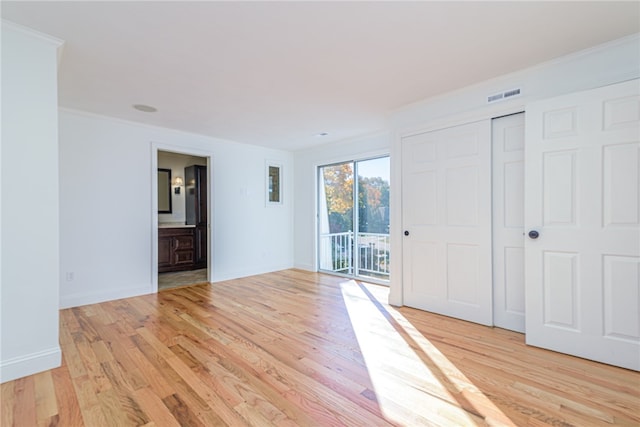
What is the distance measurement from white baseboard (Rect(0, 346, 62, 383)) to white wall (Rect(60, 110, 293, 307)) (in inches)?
70.4

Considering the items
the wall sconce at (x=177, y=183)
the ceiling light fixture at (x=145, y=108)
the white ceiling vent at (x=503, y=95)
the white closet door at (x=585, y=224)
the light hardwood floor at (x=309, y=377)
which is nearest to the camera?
the light hardwood floor at (x=309, y=377)

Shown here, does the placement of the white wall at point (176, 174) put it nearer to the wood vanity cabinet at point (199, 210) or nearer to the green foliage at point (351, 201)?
the wood vanity cabinet at point (199, 210)

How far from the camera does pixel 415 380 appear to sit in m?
2.01

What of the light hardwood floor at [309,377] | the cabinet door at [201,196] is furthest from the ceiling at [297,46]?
the cabinet door at [201,196]

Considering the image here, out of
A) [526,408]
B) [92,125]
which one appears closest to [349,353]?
[526,408]

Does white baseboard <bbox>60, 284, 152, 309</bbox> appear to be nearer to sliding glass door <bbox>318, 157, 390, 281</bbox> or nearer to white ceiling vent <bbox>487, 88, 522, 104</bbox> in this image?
sliding glass door <bbox>318, 157, 390, 281</bbox>

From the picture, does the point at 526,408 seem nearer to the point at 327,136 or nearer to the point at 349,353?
the point at 349,353

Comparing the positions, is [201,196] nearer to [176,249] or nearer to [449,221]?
[176,249]

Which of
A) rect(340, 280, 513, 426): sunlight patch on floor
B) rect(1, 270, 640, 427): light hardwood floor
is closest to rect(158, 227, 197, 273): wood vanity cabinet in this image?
rect(1, 270, 640, 427): light hardwood floor

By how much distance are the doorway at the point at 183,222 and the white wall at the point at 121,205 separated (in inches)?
22.6

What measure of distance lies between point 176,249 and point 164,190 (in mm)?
1421

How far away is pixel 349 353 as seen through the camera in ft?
7.88

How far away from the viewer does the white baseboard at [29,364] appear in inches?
78.2

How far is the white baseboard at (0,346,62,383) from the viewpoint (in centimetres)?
199
